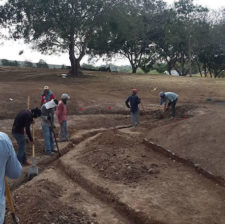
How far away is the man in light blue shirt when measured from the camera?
3.17m

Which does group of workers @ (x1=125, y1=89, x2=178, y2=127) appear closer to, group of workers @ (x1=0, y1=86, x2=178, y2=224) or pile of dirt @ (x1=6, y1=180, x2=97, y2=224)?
group of workers @ (x1=0, y1=86, x2=178, y2=224)

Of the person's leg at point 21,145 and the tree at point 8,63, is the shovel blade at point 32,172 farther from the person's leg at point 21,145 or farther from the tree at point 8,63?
the tree at point 8,63

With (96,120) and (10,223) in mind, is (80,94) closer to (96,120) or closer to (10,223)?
(96,120)

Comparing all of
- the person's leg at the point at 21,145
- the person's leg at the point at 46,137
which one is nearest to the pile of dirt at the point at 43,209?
the person's leg at the point at 21,145

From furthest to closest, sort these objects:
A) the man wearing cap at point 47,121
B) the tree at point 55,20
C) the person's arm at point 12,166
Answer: the tree at point 55,20, the man wearing cap at point 47,121, the person's arm at point 12,166

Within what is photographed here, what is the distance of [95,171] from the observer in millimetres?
7508

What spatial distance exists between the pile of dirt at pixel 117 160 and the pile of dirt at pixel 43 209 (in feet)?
5.18

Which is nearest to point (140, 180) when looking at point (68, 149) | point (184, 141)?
point (184, 141)

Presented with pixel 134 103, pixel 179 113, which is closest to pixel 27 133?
pixel 134 103

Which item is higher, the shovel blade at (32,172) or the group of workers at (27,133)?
the group of workers at (27,133)

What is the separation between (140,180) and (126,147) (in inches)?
104

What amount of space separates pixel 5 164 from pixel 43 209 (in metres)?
2.30

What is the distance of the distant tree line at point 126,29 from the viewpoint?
23.0m

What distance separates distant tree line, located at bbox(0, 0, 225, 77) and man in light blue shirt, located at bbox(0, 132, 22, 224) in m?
20.5
